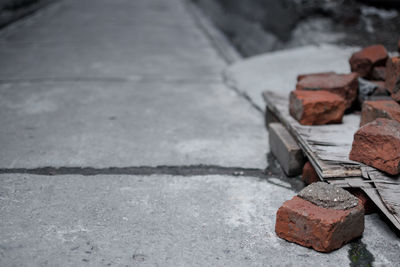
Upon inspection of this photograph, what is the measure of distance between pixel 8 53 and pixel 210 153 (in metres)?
3.41

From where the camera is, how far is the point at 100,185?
1.95m

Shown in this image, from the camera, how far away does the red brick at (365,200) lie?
1730 mm

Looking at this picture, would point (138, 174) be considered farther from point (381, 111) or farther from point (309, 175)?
point (381, 111)

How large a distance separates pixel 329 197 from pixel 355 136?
373 mm

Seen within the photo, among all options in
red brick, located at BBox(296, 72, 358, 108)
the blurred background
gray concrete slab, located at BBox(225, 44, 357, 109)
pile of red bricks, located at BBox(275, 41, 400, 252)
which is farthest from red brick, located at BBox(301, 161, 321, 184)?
the blurred background

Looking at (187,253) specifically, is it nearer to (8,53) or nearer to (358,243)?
(358,243)

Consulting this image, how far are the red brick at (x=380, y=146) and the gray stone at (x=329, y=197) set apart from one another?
0.26m

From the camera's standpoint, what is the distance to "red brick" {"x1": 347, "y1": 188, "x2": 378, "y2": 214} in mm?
1730

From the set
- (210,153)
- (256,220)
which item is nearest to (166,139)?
(210,153)

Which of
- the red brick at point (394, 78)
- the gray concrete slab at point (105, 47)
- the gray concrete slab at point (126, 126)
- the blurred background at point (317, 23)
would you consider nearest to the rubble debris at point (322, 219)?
the gray concrete slab at point (126, 126)

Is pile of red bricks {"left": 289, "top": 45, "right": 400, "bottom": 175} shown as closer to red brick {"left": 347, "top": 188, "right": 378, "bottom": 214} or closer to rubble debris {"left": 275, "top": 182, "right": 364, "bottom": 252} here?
red brick {"left": 347, "top": 188, "right": 378, "bottom": 214}

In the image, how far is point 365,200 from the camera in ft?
5.67

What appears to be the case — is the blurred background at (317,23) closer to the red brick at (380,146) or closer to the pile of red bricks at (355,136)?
the pile of red bricks at (355,136)

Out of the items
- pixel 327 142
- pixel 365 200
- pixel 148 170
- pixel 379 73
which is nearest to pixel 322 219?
pixel 365 200
